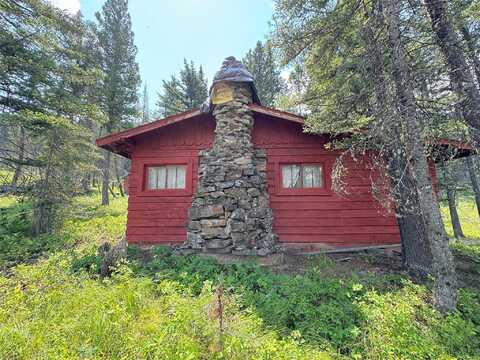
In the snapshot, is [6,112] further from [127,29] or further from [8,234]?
[127,29]

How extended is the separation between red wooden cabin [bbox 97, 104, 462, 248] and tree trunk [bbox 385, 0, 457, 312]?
106 inches

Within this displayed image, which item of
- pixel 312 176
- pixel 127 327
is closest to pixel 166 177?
pixel 312 176

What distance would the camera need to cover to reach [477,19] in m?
4.29

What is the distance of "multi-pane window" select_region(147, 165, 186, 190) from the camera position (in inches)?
276

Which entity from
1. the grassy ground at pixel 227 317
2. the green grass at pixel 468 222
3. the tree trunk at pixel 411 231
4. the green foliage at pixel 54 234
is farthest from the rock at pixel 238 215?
the green grass at pixel 468 222

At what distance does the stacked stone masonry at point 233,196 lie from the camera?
5660 mm

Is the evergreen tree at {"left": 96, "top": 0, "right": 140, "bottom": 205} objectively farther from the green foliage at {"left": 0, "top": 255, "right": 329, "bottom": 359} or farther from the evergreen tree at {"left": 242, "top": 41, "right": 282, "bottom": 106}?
the green foliage at {"left": 0, "top": 255, "right": 329, "bottom": 359}

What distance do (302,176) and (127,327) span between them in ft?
17.9

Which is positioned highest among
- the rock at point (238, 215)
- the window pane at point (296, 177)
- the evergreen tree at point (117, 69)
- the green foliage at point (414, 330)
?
the evergreen tree at point (117, 69)

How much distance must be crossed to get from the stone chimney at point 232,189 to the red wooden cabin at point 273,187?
0.52 m

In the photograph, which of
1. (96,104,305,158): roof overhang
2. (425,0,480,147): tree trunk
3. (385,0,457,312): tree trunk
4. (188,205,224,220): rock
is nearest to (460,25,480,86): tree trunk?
(425,0,480,147): tree trunk

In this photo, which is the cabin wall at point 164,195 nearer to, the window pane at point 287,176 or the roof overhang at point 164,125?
the roof overhang at point 164,125

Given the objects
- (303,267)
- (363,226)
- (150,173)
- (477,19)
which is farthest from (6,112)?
(477,19)

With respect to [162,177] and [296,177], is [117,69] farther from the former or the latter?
[296,177]
